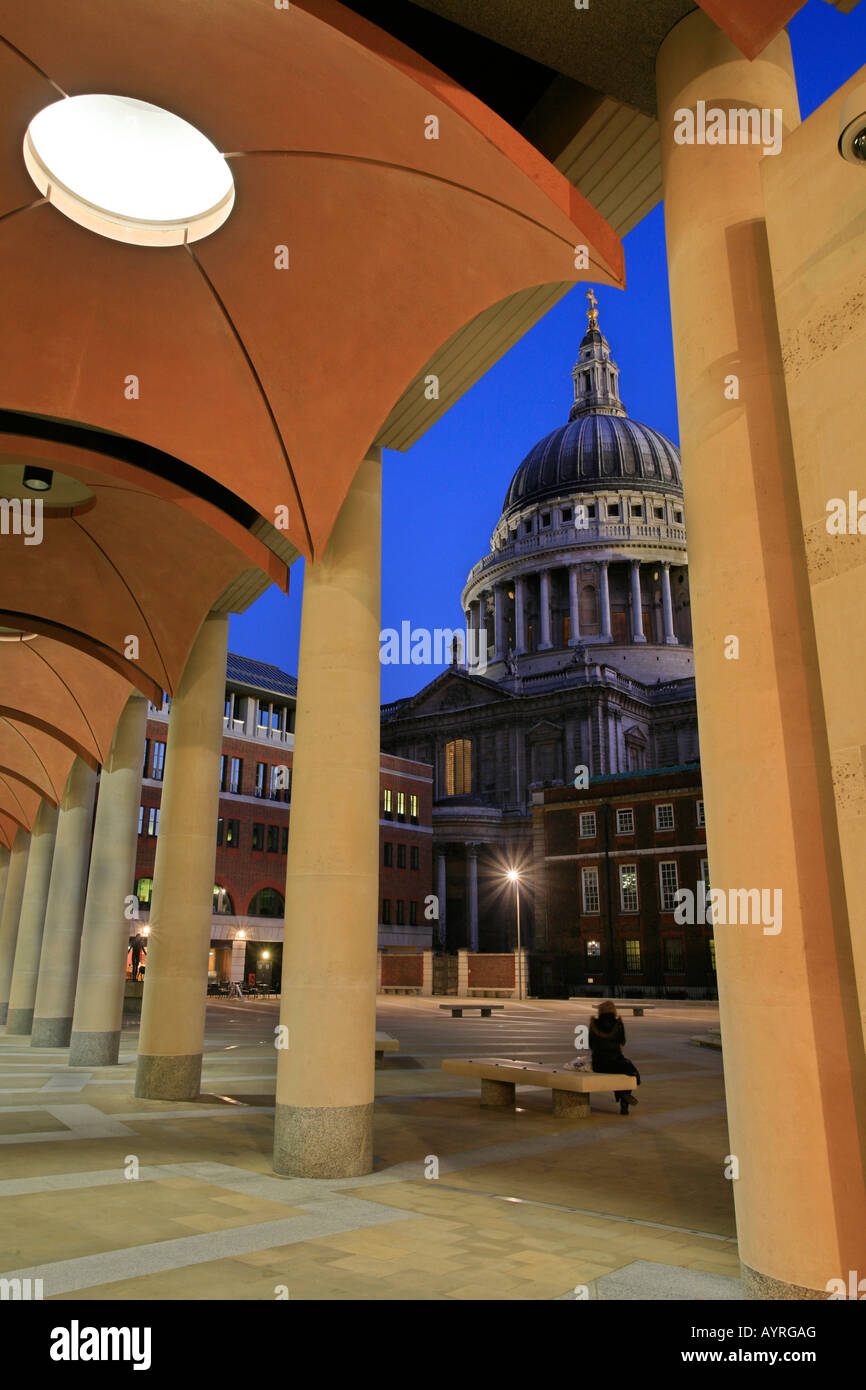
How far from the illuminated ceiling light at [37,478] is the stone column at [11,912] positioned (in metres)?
23.4

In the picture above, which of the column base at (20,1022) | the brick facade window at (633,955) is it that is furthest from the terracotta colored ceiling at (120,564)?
the brick facade window at (633,955)

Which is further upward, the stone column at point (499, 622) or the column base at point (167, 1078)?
the stone column at point (499, 622)

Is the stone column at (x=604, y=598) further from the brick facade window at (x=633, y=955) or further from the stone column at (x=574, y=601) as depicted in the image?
the brick facade window at (x=633, y=955)

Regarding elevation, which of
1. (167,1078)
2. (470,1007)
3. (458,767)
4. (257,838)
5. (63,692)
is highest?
(458,767)

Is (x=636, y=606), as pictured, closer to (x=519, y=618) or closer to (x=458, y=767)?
(x=519, y=618)

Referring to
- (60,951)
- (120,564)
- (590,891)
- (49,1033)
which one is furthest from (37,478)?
(590,891)

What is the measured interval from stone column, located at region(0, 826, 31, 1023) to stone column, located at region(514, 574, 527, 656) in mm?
62642

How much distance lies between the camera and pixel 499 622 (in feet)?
323

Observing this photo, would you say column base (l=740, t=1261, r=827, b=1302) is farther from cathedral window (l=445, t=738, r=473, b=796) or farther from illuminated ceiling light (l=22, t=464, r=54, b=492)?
cathedral window (l=445, t=738, r=473, b=796)

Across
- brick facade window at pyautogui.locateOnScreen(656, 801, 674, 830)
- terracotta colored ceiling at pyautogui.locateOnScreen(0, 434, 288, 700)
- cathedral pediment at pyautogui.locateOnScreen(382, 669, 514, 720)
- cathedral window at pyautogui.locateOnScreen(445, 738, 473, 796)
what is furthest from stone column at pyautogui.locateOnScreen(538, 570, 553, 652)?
terracotta colored ceiling at pyautogui.locateOnScreen(0, 434, 288, 700)

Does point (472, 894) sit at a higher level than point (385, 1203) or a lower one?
higher

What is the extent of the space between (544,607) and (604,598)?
6.27 metres

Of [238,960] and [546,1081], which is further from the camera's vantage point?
[238,960]

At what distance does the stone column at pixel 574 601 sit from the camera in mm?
91500
